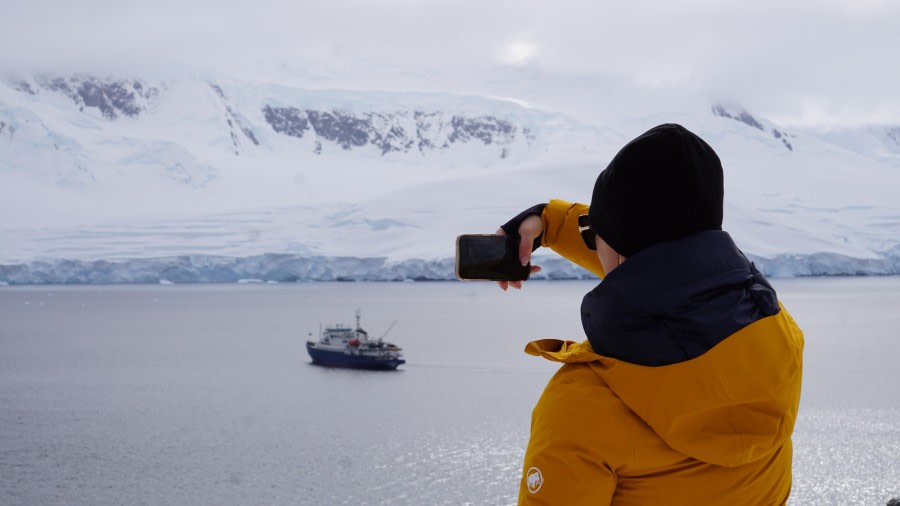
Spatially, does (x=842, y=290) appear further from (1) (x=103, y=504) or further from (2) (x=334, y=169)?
(1) (x=103, y=504)

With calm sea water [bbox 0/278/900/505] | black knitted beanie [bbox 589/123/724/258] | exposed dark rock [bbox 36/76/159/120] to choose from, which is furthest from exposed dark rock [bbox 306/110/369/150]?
black knitted beanie [bbox 589/123/724/258]

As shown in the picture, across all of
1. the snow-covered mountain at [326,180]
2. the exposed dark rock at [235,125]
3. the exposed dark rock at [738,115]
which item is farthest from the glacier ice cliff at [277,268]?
the exposed dark rock at [738,115]

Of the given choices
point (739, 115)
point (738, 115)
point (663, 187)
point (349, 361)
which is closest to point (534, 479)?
point (663, 187)

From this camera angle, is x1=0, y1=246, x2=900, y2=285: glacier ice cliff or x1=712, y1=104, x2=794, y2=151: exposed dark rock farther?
x1=712, y1=104, x2=794, y2=151: exposed dark rock

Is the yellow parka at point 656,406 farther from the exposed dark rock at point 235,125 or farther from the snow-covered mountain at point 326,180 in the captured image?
the exposed dark rock at point 235,125

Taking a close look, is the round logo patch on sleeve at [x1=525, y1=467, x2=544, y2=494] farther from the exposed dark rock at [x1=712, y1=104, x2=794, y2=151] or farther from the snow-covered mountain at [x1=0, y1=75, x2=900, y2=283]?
the exposed dark rock at [x1=712, y1=104, x2=794, y2=151]

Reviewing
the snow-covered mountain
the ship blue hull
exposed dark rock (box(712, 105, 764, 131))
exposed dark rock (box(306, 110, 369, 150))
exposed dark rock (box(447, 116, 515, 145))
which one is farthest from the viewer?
exposed dark rock (box(712, 105, 764, 131))

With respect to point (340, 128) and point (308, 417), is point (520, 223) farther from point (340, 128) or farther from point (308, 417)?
point (340, 128)
